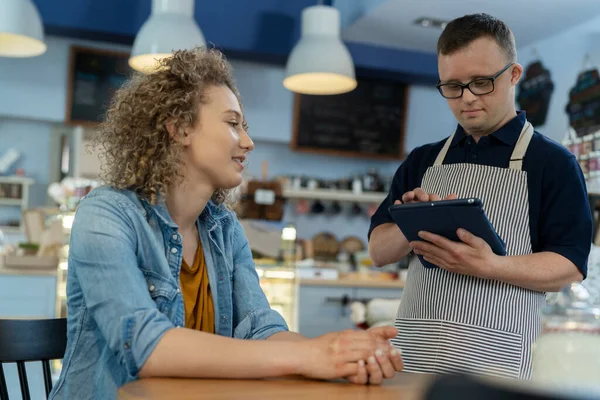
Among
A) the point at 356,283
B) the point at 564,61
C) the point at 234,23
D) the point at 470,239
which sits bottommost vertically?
the point at 356,283

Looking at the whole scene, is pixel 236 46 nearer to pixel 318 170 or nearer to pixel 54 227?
pixel 318 170

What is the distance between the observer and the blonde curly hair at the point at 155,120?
5.16ft

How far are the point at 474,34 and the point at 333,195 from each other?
4.86 m

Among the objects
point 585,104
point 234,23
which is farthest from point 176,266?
point 234,23

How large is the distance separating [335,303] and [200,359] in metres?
3.61

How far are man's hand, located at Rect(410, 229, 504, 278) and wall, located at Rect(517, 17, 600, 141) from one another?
150 inches

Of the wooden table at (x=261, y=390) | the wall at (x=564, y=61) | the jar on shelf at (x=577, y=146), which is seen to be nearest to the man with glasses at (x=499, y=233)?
the wooden table at (x=261, y=390)

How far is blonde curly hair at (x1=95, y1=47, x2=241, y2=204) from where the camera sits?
1.57 metres

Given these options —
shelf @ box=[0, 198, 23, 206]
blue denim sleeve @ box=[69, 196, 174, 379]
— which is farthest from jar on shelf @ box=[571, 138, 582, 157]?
shelf @ box=[0, 198, 23, 206]

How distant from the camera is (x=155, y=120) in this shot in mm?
1640

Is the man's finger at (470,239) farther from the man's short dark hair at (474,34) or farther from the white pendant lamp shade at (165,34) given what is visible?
the white pendant lamp shade at (165,34)

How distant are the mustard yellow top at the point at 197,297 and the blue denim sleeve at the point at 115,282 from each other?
19cm

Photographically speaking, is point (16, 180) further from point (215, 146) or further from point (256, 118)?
point (215, 146)

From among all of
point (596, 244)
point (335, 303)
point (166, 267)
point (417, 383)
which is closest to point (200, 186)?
point (166, 267)
